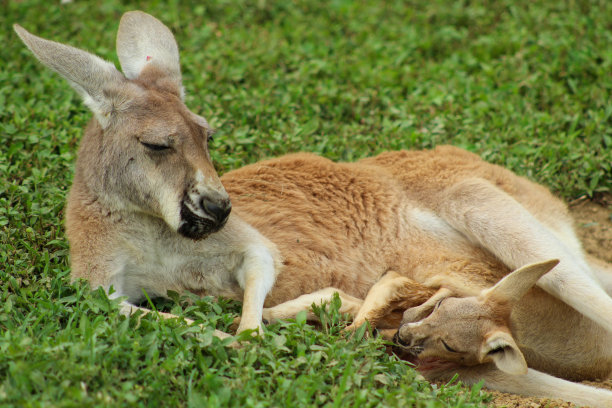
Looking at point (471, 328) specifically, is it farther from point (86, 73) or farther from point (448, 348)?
point (86, 73)

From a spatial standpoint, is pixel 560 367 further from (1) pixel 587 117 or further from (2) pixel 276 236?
(1) pixel 587 117

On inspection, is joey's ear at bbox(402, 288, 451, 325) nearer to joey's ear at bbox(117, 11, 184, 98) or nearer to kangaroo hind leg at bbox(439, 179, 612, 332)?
kangaroo hind leg at bbox(439, 179, 612, 332)

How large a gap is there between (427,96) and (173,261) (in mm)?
3781

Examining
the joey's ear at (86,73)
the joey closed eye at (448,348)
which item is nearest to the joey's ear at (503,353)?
the joey closed eye at (448,348)

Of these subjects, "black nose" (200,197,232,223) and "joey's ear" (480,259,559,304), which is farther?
"joey's ear" (480,259,559,304)

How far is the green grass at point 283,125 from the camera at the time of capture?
3.51 m

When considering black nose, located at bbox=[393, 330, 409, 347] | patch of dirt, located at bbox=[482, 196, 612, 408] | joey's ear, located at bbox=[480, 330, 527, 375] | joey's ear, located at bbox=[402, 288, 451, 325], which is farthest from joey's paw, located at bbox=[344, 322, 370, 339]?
patch of dirt, located at bbox=[482, 196, 612, 408]

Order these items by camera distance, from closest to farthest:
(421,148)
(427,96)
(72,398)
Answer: (72,398) → (421,148) → (427,96)

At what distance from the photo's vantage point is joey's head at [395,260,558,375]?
4.33m

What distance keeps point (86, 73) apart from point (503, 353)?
296 centimetres

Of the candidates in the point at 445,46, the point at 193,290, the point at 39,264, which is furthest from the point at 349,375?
the point at 445,46

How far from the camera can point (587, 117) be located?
696 centimetres

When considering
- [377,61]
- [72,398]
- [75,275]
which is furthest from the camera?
[377,61]

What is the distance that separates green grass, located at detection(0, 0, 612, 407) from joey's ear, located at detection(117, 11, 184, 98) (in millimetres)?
1151
